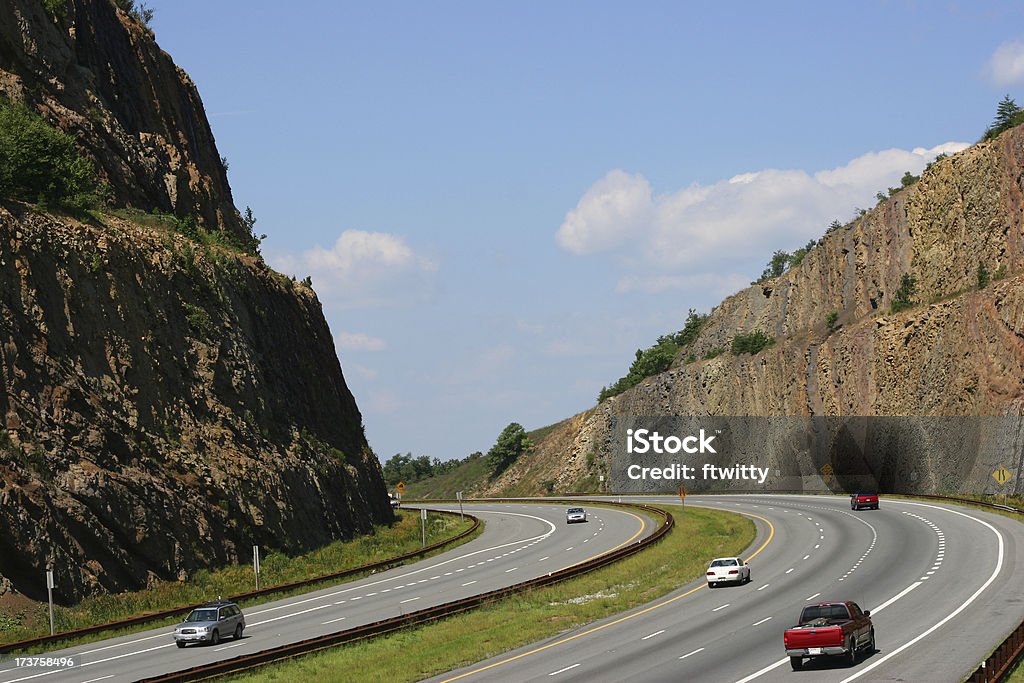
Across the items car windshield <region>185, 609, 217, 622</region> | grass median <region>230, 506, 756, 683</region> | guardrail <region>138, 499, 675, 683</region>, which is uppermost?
car windshield <region>185, 609, 217, 622</region>

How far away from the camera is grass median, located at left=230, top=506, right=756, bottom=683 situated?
32312 millimetres

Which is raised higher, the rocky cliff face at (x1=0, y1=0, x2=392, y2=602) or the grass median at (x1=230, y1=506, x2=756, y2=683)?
the rocky cliff face at (x1=0, y1=0, x2=392, y2=602)

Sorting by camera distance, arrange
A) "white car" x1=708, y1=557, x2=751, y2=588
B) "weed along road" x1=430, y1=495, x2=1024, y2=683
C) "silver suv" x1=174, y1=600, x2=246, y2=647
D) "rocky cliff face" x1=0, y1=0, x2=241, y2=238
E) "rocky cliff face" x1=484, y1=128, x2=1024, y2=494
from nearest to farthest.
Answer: "weed along road" x1=430, y1=495, x2=1024, y2=683 < "silver suv" x1=174, y1=600, x2=246, y2=647 < "white car" x1=708, y1=557, x2=751, y2=588 < "rocky cliff face" x1=0, y1=0, x2=241, y2=238 < "rocky cliff face" x1=484, y1=128, x2=1024, y2=494

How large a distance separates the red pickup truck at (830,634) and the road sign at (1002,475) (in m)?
48.6

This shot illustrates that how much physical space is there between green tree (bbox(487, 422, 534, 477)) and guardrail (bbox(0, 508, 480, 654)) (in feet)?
286

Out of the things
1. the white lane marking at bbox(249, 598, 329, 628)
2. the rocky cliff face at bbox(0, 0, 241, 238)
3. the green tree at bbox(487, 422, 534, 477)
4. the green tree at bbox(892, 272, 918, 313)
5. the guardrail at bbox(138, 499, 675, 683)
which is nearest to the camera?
the guardrail at bbox(138, 499, 675, 683)

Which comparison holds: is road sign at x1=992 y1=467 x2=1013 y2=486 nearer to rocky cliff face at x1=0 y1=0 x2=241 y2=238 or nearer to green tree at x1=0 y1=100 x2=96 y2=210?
rocky cliff face at x1=0 y1=0 x2=241 y2=238

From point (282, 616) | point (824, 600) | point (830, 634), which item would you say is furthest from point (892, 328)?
point (830, 634)

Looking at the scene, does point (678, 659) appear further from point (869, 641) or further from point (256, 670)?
point (256, 670)

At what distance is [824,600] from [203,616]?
20014mm

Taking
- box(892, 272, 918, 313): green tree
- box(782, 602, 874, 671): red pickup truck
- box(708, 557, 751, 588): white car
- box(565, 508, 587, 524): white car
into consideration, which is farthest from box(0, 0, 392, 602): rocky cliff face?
box(892, 272, 918, 313): green tree

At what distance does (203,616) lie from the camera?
38.9 metres

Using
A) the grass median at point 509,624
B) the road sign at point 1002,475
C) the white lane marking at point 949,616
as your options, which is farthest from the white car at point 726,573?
the road sign at point 1002,475

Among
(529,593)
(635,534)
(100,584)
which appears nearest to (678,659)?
(529,593)
